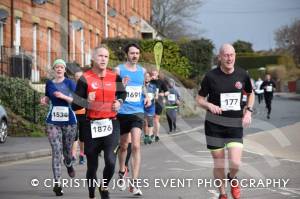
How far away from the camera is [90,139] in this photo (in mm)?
9172

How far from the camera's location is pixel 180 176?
12.2 m

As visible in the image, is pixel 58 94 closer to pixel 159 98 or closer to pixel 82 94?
pixel 82 94

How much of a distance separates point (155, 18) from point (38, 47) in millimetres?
61421

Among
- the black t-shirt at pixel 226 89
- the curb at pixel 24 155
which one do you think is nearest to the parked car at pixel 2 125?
the curb at pixel 24 155

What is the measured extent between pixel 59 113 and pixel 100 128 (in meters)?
1.96

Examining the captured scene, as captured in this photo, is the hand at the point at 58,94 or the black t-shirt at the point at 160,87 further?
the black t-shirt at the point at 160,87

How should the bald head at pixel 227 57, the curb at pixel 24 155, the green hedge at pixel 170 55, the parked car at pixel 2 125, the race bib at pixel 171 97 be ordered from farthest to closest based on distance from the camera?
the green hedge at pixel 170 55
the race bib at pixel 171 97
the parked car at pixel 2 125
the curb at pixel 24 155
the bald head at pixel 227 57

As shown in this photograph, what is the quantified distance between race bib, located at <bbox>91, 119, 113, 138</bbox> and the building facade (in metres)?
17.1

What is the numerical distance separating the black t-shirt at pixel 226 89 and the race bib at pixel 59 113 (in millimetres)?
2535

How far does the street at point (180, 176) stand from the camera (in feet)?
33.7

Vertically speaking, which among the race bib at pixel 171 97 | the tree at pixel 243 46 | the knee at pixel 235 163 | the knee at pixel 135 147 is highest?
the tree at pixel 243 46

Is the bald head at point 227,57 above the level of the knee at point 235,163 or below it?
above

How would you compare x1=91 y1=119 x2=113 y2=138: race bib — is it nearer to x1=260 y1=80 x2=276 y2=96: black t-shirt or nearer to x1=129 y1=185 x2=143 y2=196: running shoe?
x1=129 y1=185 x2=143 y2=196: running shoe

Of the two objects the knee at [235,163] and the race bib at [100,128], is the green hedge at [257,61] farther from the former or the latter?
the race bib at [100,128]
